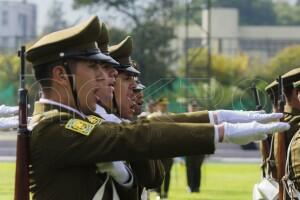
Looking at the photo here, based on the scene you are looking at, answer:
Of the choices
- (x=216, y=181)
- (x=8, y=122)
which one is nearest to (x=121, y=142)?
(x=8, y=122)

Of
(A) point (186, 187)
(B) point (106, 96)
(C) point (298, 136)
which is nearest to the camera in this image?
(B) point (106, 96)

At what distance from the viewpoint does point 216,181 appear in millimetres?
18562

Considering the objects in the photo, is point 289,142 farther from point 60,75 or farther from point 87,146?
point 87,146

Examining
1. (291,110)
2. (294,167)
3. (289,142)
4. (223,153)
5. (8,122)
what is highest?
(291,110)

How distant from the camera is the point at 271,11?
246ft

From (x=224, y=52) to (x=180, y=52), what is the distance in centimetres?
219

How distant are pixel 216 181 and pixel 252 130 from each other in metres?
15.1

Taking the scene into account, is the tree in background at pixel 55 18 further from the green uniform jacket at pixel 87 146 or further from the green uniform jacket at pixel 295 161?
the green uniform jacket at pixel 87 146

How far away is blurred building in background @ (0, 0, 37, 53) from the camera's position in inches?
1733

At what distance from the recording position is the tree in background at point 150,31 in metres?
36.1

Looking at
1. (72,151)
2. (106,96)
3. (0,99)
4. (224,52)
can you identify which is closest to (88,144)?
(72,151)

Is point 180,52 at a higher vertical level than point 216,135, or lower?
higher

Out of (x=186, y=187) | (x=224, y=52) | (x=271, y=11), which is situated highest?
(x=271, y=11)

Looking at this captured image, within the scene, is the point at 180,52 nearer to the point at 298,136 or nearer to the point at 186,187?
the point at 186,187
